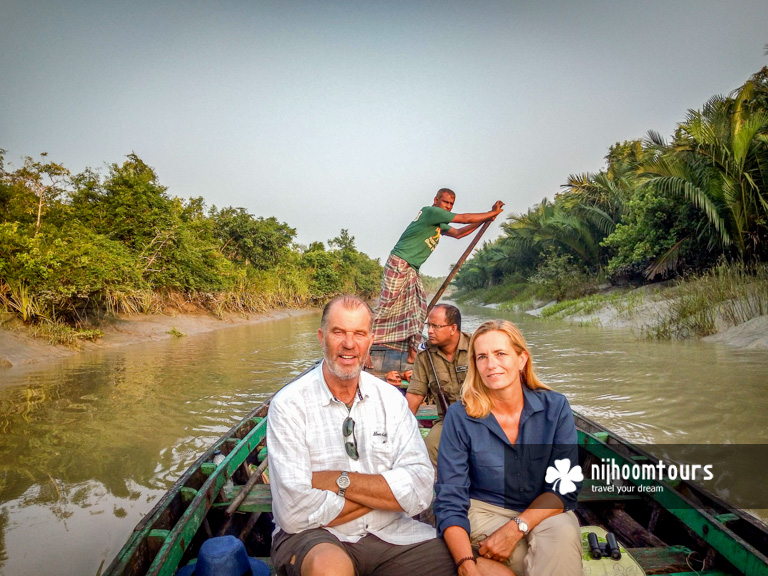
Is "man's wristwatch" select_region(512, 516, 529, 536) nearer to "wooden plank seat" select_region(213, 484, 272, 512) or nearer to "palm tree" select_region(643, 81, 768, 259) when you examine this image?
"wooden plank seat" select_region(213, 484, 272, 512)

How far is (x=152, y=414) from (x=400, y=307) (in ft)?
10.0

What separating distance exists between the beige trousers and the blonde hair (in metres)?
0.44

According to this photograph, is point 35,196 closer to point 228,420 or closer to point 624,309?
point 228,420

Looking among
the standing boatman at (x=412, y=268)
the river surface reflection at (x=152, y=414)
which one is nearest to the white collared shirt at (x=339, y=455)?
the river surface reflection at (x=152, y=414)

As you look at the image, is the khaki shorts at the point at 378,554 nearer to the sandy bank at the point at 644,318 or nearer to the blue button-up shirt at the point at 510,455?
the blue button-up shirt at the point at 510,455

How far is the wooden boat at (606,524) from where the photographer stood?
1674mm

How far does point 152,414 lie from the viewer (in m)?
5.06

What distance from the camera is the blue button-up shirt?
181 cm

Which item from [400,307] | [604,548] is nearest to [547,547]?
[604,548]

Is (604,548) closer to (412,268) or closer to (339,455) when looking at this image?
(339,455)

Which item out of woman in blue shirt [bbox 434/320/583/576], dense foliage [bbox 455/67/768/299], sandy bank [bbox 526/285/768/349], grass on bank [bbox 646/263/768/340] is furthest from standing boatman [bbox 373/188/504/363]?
dense foliage [bbox 455/67/768/299]

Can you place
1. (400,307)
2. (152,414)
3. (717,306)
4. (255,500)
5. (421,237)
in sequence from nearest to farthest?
(255,500)
(421,237)
(152,414)
(400,307)
(717,306)

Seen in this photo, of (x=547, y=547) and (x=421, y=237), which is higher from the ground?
(x=421, y=237)

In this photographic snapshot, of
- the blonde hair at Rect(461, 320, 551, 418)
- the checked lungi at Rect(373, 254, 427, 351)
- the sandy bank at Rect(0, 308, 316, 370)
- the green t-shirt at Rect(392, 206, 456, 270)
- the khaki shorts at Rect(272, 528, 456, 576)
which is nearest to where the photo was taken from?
the khaki shorts at Rect(272, 528, 456, 576)
